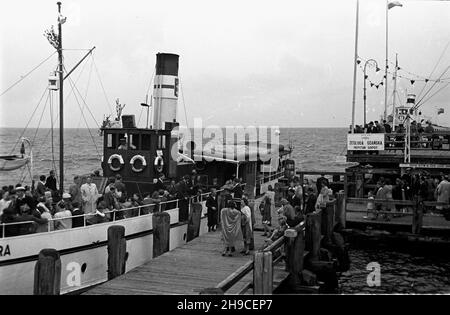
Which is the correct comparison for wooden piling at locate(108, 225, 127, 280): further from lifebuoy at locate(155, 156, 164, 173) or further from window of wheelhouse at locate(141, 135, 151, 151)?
window of wheelhouse at locate(141, 135, 151, 151)

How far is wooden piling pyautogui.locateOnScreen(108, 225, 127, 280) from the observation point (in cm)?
1300

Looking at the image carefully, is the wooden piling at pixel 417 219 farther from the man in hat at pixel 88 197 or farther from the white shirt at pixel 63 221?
the white shirt at pixel 63 221

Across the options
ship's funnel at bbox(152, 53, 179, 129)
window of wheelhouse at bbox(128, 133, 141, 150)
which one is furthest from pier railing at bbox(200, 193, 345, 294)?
ship's funnel at bbox(152, 53, 179, 129)

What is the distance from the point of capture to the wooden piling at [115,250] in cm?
1300

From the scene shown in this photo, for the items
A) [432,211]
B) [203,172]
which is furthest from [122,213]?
[432,211]

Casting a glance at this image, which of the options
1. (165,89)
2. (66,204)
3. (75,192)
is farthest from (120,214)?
Result: (165,89)

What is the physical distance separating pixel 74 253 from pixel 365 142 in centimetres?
1555

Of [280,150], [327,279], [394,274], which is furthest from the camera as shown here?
[280,150]

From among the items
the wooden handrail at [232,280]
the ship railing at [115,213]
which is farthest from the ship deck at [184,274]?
the ship railing at [115,213]

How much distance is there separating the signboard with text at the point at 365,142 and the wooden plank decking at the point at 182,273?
35.4 feet

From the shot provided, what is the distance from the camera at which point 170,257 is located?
13.7m

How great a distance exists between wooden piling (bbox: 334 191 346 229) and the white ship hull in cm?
768
